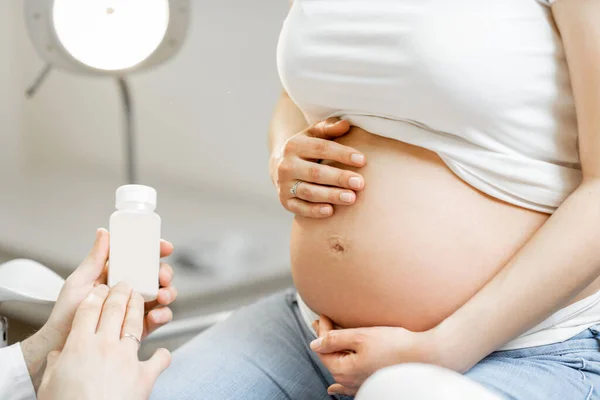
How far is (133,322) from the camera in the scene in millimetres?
798

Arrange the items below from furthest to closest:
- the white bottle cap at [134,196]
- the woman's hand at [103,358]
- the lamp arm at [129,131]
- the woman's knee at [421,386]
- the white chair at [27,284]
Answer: the lamp arm at [129,131] → the white chair at [27,284] → the white bottle cap at [134,196] → the woman's hand at [103,358] → the woman's knee at [421,386]

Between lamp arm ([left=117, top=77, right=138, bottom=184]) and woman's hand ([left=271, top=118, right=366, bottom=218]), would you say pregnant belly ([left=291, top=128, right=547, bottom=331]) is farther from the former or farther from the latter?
lamp arm ([left=117, top=77, right=138, bottom=184])

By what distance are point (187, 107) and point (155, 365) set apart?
4.45ft

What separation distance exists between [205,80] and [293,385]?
4.25ft

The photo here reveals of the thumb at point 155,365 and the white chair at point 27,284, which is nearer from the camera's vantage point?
the thumb at point 155,365

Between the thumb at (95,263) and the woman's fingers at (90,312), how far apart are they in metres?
0.04

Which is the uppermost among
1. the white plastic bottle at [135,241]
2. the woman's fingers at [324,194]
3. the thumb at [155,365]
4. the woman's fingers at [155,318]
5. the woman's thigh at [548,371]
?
the woman's fingers at [324,194]

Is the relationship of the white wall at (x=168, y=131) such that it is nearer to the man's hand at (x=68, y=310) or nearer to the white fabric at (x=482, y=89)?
the man's hand at (x=68, y=310)

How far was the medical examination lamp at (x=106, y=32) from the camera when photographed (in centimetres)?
160

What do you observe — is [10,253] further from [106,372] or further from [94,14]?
[106,372]

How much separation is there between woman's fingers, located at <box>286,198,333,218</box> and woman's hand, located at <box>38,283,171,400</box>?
0.22 meters

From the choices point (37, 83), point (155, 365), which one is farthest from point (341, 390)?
point (37, 83)

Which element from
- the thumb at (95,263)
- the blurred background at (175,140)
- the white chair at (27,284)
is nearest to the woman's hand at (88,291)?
the thumb at (95,263)

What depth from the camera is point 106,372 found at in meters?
0.74
